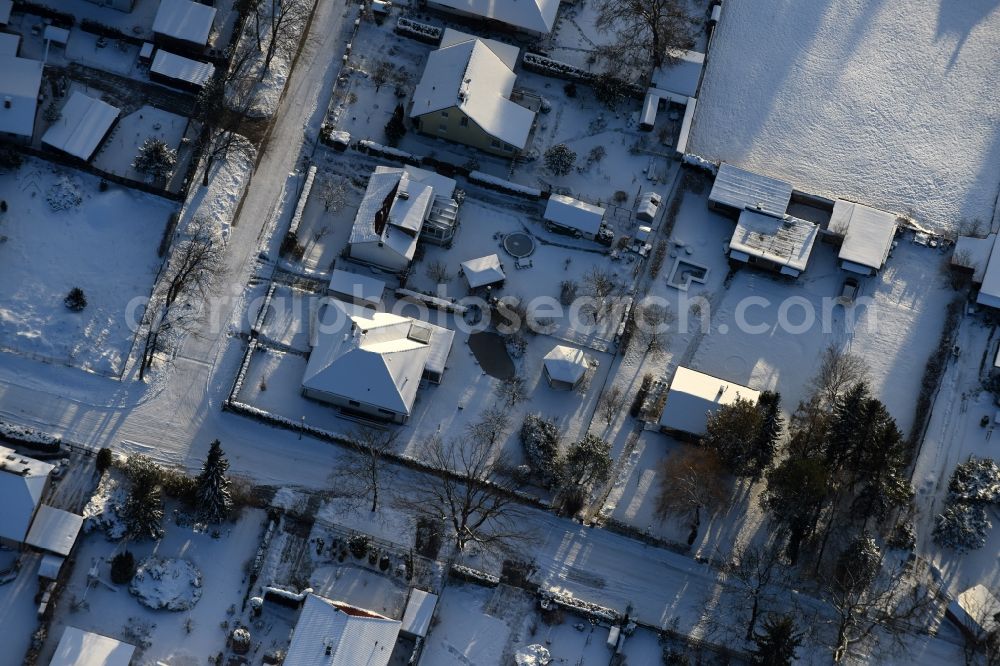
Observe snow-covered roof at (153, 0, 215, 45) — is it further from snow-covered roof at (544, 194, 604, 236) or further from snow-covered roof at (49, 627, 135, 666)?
snow-covered roof at (49, 627, 135, 666)

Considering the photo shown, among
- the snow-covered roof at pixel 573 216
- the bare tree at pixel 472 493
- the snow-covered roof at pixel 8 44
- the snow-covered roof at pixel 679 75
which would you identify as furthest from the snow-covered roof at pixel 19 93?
the snow-covered roof at pixel 679 75

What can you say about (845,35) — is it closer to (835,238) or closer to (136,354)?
(835,238)

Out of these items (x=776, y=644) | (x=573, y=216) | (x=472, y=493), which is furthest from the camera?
(x=573, y=216)

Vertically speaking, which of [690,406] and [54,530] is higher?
[690,406]

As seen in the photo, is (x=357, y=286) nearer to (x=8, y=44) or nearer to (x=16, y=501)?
(x=16, y=501)

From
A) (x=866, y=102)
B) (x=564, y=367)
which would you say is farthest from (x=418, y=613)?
(x=866, y=102)
